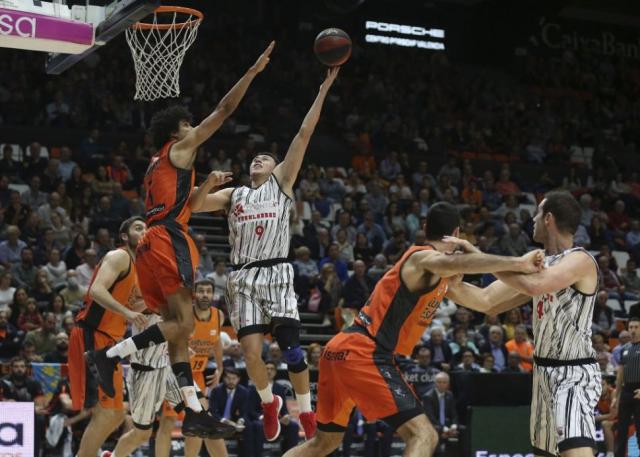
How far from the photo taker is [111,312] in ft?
31.3

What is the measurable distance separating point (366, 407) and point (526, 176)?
63.3ft

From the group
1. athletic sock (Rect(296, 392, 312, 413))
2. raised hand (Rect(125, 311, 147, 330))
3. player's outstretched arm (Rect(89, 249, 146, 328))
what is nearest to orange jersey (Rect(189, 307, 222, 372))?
player's outstretched arm (Rect(89, 249, 146, 328))

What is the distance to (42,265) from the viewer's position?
16312mm

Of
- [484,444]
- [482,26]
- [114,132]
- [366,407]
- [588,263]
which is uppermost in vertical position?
[482,26]

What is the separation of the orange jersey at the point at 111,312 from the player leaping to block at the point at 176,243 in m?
1.38

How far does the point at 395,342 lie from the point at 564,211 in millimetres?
1437

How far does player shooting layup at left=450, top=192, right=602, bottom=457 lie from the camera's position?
6.58m

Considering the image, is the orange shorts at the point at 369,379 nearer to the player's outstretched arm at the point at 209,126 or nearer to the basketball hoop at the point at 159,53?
the player's outstretched arm at the point at 209,126

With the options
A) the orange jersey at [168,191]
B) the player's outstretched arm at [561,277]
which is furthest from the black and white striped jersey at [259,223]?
the player's outstretched arm at [561,277]

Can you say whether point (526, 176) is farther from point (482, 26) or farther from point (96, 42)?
point (96, 42)

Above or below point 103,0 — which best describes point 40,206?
below

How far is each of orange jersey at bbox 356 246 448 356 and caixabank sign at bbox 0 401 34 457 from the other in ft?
21.0

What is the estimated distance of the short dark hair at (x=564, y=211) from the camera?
6.80 m

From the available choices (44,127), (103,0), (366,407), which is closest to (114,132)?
(44,127)
